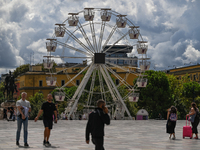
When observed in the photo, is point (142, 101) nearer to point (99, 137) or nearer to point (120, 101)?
point (120, 101)

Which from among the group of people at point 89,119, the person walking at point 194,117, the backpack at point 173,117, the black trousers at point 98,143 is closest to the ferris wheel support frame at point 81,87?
the person walking at point 194,117

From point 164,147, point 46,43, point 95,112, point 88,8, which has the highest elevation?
point 88,8

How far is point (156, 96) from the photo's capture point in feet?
245

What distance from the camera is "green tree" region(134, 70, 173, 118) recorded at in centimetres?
7431

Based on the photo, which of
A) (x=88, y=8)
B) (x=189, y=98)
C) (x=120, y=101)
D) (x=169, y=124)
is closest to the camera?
(x=169, y=124)

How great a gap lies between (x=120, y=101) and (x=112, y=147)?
38.0m

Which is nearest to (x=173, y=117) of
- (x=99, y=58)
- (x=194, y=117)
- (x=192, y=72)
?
(x=194, y=117)

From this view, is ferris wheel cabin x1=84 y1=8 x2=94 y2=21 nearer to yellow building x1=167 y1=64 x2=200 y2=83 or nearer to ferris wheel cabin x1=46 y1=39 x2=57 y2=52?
ferris wheel cabin x1=46 y1=39 x2=57 y2=52

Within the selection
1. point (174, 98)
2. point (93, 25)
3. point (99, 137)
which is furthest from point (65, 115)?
point (99, 137)

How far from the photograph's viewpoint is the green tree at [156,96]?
244 feet

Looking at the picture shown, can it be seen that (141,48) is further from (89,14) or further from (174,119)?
(174,119)

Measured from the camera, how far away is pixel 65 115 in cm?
5259

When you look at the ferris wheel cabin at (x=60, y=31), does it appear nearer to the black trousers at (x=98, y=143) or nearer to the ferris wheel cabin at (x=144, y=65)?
the ferris wheel cabin at (x=144, y=65)

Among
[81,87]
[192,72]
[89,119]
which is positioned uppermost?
[192,72]
